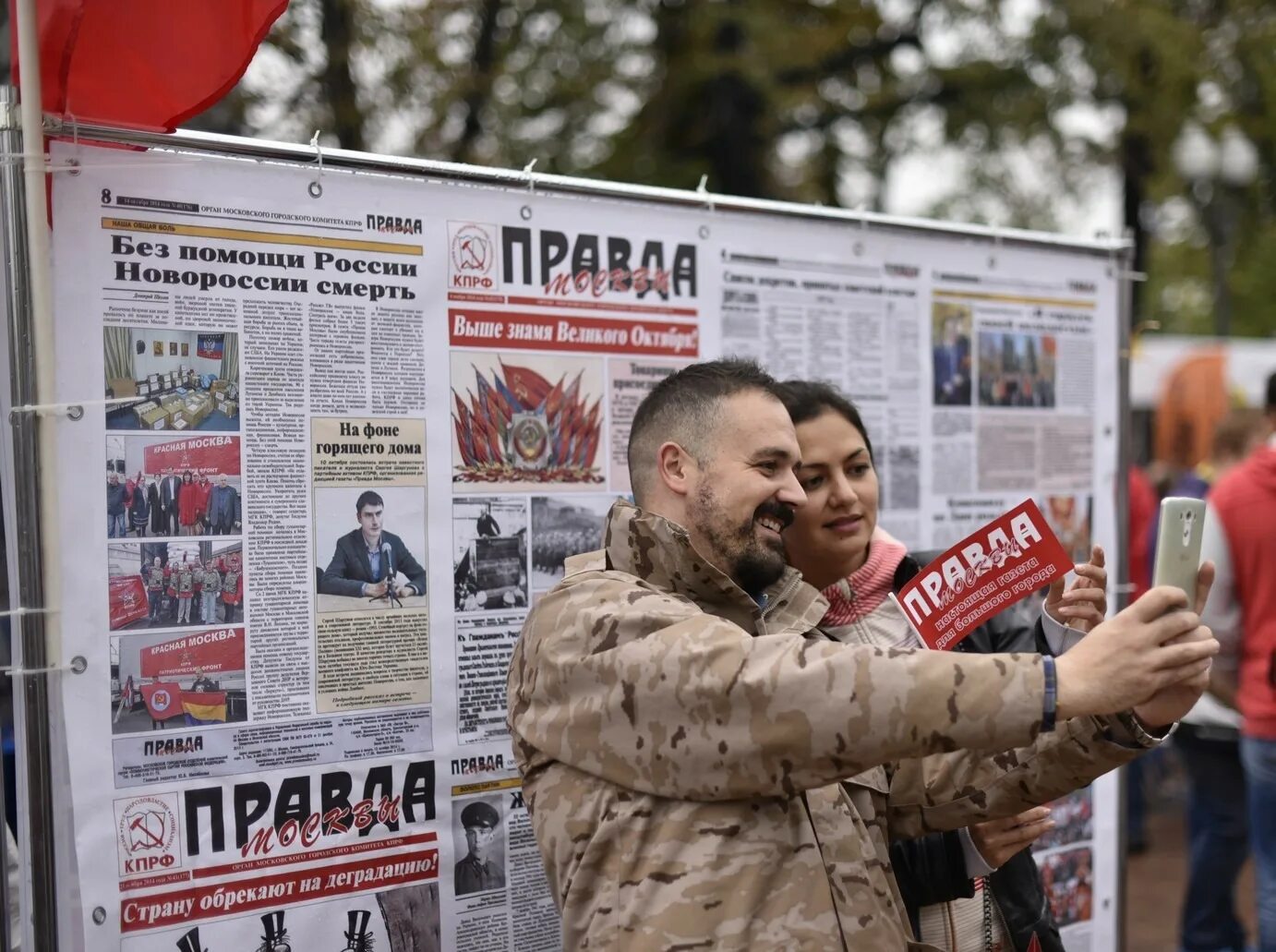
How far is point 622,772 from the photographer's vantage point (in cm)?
203

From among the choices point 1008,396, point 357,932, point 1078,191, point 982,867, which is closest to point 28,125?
point 357,932

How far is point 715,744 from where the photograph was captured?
6.37 ft

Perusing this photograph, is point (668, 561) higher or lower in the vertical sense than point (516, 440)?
lower

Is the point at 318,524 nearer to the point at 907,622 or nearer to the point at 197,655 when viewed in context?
the point at 197,655

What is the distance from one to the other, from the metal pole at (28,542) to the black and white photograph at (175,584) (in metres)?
0.15

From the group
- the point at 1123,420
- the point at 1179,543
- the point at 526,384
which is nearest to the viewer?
the point at 1179,543

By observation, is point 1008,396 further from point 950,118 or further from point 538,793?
point 950,118

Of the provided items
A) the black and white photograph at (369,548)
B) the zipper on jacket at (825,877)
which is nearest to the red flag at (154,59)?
the black and white photograph at (369,548)

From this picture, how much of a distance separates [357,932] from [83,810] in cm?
63

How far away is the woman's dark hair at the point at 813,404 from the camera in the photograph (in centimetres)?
297

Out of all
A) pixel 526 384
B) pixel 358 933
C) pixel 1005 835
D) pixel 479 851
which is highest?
pixel 526 384

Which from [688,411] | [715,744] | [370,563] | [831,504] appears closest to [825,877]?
[715,744]

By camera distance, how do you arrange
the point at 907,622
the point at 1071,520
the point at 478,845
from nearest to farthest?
the point at 907,622
the point at 478,845
the point at 1071,520

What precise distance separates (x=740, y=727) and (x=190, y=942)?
1.27 m
